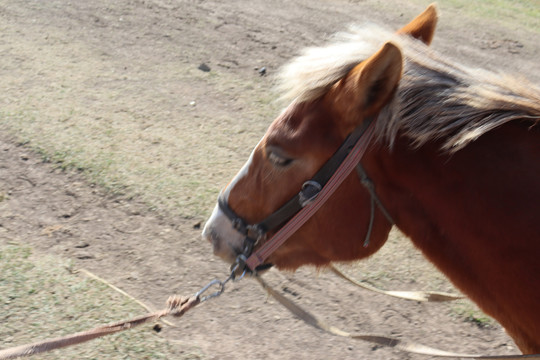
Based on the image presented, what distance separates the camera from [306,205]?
2229 mm

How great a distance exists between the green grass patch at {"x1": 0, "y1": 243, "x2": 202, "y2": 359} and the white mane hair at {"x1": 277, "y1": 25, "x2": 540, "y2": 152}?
6.46 ft

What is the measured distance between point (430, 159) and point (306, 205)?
50cm

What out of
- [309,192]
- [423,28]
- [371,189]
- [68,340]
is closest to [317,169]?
[309,192]

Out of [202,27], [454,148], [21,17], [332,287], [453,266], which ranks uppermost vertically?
[454,148]

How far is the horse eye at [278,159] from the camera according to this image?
88.4 inches

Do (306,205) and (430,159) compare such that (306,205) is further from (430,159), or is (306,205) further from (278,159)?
(430,159)

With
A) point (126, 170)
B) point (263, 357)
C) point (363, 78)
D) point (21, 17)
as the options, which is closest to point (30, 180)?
point (126, 170)

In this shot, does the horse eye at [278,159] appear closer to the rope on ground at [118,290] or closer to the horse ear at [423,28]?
the horse ear at [423,28]

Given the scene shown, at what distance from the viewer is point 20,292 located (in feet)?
12.3

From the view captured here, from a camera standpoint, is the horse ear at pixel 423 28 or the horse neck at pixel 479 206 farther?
the horse ear at pixel 423 28

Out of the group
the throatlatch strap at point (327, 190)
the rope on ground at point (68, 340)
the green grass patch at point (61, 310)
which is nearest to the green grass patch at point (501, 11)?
the green grass patch at point (61, 310)

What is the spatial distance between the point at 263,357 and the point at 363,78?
6.65ft

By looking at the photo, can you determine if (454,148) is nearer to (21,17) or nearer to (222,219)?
→ (222,219)

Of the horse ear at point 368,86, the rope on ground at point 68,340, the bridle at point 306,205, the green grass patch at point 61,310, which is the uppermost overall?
the horse ear at point 368,86
